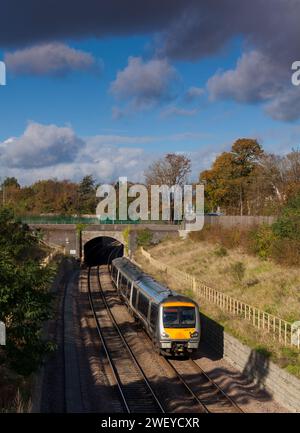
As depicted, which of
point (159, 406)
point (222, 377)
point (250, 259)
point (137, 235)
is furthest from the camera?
point (137, 235)

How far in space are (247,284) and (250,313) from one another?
5.71 metres

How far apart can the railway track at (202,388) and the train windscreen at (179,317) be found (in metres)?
1.60

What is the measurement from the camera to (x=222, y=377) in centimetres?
1923

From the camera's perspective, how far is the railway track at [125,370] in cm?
1614

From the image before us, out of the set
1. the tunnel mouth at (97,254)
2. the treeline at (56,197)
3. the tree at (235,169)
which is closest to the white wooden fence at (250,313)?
the tree at (235,169)

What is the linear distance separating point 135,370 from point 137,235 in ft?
139

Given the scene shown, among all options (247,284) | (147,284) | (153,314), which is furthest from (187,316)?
(247,284)

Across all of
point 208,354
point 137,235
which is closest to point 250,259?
point 208,354

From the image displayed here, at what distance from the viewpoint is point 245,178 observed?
209ft

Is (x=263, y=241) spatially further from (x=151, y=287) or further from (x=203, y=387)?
(x=203, y=387)

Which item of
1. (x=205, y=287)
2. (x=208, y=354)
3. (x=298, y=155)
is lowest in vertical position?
(x=208, y=354)

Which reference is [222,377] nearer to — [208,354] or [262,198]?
[208,354]

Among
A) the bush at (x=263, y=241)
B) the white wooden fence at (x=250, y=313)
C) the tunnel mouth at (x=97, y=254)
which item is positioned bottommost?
the tunnel mouth at (x=97, y=254)

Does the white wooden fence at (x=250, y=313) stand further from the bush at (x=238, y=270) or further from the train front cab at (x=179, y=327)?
the train front cab at (x=179, y=327)
